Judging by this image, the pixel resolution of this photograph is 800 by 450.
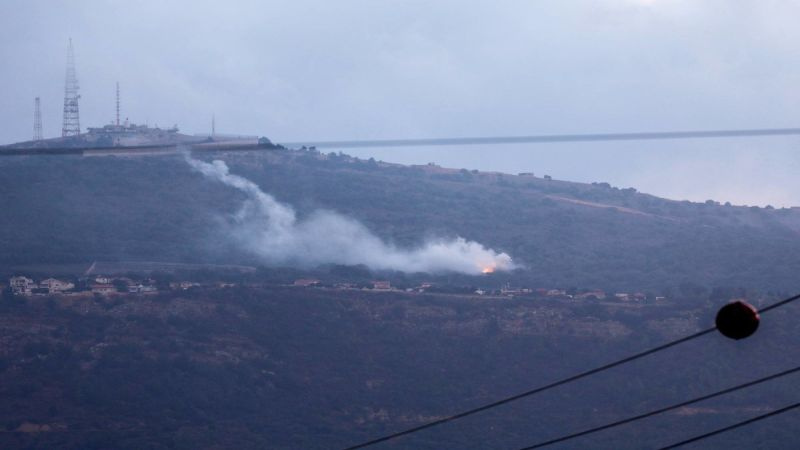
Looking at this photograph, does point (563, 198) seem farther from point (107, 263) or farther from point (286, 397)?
point (286, 397)

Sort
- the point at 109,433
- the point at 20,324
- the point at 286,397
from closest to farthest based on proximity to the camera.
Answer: the point at 109,433, the point at 286,397, the point at 20,324

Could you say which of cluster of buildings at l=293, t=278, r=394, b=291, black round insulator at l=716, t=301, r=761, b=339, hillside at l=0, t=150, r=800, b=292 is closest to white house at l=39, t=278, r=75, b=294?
hillside at l=0, t=150, r=800, b=292

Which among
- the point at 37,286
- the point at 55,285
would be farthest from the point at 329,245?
the point at 37,286

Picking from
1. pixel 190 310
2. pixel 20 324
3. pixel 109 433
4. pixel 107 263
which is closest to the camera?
pixel 109 433

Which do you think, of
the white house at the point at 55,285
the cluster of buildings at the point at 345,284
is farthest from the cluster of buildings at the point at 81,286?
the cluster of buildings at the point at 345,284

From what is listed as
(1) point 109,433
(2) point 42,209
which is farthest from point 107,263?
(1) point 109,433

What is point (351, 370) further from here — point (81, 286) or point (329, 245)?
point (329, 245)

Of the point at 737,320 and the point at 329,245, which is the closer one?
the point at 737,320

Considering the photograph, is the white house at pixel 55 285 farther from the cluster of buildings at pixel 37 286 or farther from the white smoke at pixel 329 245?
Result: the white smoke at pixel 329 245
